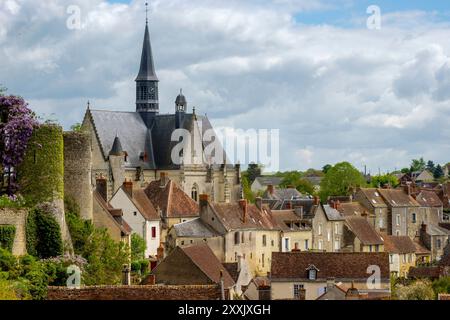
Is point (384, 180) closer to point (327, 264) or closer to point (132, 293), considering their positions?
point (327, 264)

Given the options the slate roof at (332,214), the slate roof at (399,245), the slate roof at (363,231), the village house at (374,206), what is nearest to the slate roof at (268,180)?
the village house at (374,206)

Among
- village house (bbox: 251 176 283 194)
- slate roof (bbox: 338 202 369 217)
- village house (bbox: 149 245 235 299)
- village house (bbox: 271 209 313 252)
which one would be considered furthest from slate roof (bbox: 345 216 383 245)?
village house (bbox: 251 176 283 194)

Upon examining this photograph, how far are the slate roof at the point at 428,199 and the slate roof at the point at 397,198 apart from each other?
2212 millimetres

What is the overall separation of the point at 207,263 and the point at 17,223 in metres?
13.0

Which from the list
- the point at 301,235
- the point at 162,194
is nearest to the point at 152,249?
the point at 162,194

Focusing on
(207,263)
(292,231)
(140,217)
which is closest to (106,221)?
(207,263)

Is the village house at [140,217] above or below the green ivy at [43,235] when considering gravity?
above

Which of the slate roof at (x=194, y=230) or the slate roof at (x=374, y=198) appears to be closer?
the slate roof at (x=194, y=230)

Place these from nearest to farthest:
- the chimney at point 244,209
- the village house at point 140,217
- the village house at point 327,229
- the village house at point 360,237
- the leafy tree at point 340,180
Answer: the village house at point 140,217 < the chimney at point 244,209 < the village house at point 327,229 < the village house at point 360,237 < the leafy tree at point 340,180

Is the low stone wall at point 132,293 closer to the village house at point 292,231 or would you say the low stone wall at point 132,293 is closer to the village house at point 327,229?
the village house at point 292,231

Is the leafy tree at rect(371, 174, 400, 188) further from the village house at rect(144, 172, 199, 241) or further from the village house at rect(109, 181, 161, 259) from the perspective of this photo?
the village house at rect(109, 181, 161, 259)

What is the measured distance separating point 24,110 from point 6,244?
15.7ft

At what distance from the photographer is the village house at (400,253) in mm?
78688

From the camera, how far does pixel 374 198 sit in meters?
96.0
